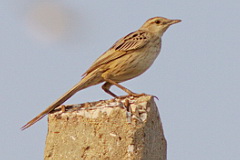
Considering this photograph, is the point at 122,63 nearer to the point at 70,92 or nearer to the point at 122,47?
the point at 122,47

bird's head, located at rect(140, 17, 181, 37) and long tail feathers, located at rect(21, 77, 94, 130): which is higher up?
bird's head, located at rect(140, 17, 181, 37)

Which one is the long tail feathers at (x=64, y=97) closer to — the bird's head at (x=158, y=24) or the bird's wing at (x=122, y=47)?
the bird's wing at (x=122, y=47)

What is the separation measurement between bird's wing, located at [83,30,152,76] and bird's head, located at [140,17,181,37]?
422 mm

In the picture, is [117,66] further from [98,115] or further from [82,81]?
[98,115]

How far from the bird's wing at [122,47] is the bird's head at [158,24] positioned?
0.42 m

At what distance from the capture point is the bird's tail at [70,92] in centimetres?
862

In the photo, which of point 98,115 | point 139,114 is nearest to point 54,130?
point 98,115

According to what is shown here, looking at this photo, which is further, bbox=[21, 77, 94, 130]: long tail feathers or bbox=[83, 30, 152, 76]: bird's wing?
bbox=[83, 30, 152, 76]: bird's wing

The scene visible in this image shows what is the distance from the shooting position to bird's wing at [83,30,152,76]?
10.1 meters

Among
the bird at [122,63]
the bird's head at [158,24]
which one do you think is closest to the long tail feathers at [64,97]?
the bird at [122,63]

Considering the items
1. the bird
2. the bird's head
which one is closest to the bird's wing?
the bird

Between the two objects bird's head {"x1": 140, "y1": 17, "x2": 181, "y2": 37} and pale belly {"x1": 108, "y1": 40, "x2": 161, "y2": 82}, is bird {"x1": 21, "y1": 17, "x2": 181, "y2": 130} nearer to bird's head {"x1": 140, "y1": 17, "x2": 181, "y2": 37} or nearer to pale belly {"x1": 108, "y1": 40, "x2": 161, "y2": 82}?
pale belly {"x1": 108, "y1": 40, "x2": 161, "y2": 82}

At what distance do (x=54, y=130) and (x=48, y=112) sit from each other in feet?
3.25

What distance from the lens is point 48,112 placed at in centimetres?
852
